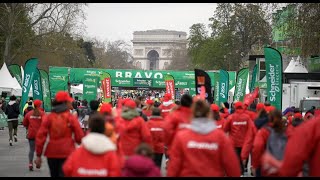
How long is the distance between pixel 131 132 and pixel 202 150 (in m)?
4.06

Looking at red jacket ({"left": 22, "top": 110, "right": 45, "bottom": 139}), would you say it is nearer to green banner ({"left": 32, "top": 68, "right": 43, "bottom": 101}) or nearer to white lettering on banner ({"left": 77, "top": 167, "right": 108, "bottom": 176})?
white lettering on banner ({"left": 77, "top": 167, "right": 108, "bottom": 176})

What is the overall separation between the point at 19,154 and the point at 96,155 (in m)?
14.8

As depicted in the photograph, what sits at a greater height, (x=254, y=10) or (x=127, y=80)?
(x=254, y=10)

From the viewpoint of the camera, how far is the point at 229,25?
74.4 metres

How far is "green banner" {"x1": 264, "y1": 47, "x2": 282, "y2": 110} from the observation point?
68.9 feet

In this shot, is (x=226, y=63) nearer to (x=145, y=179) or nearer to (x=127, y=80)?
(x=127, y=80)

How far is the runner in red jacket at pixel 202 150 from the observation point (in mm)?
7062

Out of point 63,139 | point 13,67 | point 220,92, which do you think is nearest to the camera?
point 63,139

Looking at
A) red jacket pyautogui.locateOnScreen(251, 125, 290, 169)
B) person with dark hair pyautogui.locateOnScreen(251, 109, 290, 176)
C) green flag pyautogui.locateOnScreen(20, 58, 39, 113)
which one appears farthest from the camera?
green flag pyautogui.locateOnScreen(20, 58, 39, 113)

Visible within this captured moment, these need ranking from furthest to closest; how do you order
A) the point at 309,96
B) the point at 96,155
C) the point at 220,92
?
the point at 309,96, the point at 220,92, the point at 96,155

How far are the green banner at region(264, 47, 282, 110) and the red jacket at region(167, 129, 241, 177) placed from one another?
14.0 m

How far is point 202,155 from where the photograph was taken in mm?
7109

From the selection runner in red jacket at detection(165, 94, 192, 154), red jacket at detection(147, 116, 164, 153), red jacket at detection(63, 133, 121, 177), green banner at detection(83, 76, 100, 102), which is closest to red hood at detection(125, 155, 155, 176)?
red jacket at detection(63, 133, 121, 177)

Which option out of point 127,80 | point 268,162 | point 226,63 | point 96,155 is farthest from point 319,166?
point 226,63
